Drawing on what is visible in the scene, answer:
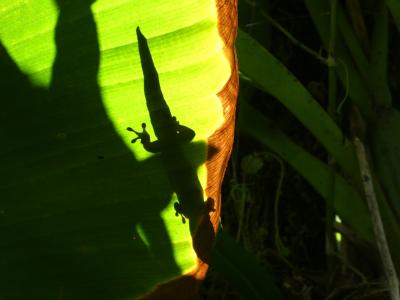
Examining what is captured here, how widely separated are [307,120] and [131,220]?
1.28 ft

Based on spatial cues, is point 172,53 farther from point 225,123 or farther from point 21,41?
point 21,41

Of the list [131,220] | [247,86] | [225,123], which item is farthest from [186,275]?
[247,86]

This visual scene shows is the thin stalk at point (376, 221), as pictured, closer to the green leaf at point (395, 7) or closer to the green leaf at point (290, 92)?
the green leaf at point (290, 92)

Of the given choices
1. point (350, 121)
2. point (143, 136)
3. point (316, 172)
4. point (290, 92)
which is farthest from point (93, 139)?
point (350, 121)

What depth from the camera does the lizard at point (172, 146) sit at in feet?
2.67

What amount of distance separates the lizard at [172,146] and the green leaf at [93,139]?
0.01 meters

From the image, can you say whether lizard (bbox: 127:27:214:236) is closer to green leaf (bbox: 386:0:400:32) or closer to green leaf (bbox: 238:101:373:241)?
green leaf (bbox: 238:101:373:241)

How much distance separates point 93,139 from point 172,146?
0.36ft

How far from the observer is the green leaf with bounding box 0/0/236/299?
81cm

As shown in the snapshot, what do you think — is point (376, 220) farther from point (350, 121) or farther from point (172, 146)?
point (172, 146)

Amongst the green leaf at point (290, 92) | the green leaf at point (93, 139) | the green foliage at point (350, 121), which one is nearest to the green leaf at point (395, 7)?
the green foliage at point (350, 121)

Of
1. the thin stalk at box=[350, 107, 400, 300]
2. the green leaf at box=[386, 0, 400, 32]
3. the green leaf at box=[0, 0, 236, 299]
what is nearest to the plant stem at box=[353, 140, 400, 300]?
the thin stalk at box=[350, 107, 400, 300]

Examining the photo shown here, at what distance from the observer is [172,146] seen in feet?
2.89

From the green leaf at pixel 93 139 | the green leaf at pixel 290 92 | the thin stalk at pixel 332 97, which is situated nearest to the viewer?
the green leaf at pixel 93 139
